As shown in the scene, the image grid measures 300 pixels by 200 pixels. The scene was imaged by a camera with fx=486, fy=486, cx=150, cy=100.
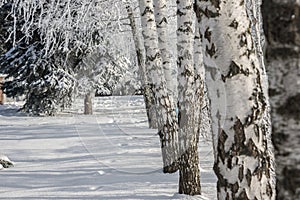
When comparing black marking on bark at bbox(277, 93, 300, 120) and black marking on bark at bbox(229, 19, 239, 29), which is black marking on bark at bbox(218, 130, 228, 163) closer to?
black marking on bark at bbox(229, 19, 239, 29)

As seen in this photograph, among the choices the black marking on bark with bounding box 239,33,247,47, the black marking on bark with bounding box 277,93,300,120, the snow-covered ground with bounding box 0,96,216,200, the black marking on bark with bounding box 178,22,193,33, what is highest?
the black marking on bark with bounding box 178,22,193,33

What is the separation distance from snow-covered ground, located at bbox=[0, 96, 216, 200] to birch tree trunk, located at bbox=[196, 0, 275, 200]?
2.79 meters

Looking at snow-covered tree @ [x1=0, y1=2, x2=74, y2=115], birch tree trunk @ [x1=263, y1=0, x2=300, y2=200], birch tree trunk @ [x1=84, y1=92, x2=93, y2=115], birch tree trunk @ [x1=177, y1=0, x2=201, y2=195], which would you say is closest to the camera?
birch tree trunk @ [x1=263, y1=0, x2=300, y2=200]

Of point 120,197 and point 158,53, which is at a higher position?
point 158,53

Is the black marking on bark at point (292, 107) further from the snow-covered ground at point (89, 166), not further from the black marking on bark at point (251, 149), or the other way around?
the snow-covered ground at point (89, 166)

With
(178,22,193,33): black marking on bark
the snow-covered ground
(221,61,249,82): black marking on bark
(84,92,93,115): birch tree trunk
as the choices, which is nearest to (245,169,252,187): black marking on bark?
(221,61,249,82): black marking on bark

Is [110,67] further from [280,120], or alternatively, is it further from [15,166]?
[280,120]

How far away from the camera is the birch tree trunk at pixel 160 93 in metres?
7.59

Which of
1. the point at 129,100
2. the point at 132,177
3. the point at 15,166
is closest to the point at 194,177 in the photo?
the point at 132,177

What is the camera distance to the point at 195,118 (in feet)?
21.0

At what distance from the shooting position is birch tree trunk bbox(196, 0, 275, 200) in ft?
10.2

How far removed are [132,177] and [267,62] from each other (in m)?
6.11

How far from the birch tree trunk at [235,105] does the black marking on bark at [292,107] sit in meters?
1.57

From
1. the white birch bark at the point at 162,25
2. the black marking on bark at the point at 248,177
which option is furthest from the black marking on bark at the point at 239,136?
the white birch bark at the point at 162,25
